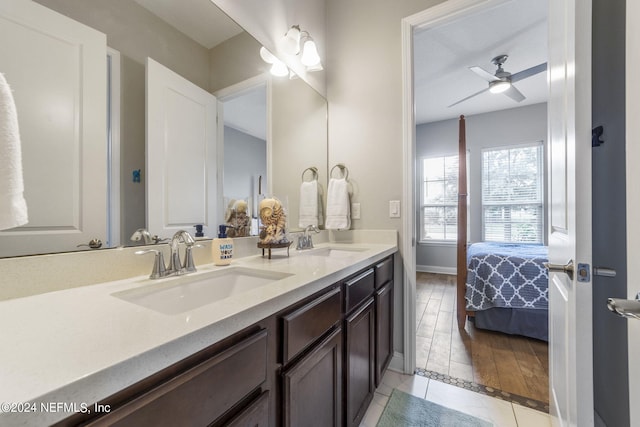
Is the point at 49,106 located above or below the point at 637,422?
above

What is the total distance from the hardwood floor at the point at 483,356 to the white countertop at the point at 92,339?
5.42 feet

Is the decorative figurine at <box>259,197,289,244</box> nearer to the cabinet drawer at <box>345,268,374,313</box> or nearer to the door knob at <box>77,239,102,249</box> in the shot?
the cabinet drawer at <box>345,268,374,313</box>

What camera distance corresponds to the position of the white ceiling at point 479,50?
7.29ft

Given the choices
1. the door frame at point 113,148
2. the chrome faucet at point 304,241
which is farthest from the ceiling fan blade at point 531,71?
the door frame at point 113,148

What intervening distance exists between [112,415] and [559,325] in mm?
1440

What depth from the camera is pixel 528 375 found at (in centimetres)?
171

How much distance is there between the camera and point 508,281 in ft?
7.40

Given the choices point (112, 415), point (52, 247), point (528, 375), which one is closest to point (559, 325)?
point (528, 375)

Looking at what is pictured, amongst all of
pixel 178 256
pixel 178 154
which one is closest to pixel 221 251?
pixel 178 256

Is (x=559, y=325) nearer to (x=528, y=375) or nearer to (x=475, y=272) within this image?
(x=528, y=375)

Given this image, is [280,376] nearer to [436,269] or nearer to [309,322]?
[309,322]

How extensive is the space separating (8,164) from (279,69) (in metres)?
1.46

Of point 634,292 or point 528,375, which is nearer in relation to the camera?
point 634,292

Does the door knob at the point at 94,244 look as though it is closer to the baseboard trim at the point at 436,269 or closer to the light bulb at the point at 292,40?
the light bulb at the point at 292,40
